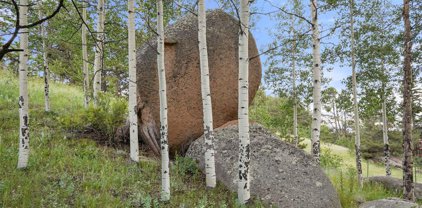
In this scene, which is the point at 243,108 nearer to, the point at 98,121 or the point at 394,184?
the point at 98,121

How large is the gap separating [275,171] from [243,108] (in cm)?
205

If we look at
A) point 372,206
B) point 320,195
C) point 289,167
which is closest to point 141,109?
point 289,167

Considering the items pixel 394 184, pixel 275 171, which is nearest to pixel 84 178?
pixel 275 171

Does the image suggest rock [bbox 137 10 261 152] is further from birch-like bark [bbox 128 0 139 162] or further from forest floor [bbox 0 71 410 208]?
birch-like bark [bbox 128 0 139 162]

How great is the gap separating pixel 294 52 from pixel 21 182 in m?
14.6

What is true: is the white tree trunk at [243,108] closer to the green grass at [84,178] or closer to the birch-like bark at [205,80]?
the green grass at [84,178]

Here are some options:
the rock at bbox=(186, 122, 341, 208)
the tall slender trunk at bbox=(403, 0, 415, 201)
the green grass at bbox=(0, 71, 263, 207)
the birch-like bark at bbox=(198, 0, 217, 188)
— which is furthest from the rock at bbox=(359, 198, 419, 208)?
the birch-like bark at bbox=(198, 0, 217, 188)

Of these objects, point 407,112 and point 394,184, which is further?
point 394,184

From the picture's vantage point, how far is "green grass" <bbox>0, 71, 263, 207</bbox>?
4641 mm

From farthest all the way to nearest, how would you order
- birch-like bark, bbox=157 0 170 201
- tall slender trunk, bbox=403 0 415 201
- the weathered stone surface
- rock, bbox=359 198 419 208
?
the weathered stone surface
tall slender trunk, bbox=403 0 415 201
rock, bbox=359 198 419 208
birch-like bark, bbox=157 0 170 201

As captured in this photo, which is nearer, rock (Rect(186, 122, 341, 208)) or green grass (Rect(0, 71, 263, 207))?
green grass (Rect(0, 71, 263, 207))

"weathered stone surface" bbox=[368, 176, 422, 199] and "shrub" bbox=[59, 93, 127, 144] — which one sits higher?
"shrub" bbox=[59, 93, 127, 144]

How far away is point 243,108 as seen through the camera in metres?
5.29

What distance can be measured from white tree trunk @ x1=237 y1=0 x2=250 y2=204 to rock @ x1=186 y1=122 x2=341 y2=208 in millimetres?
799
